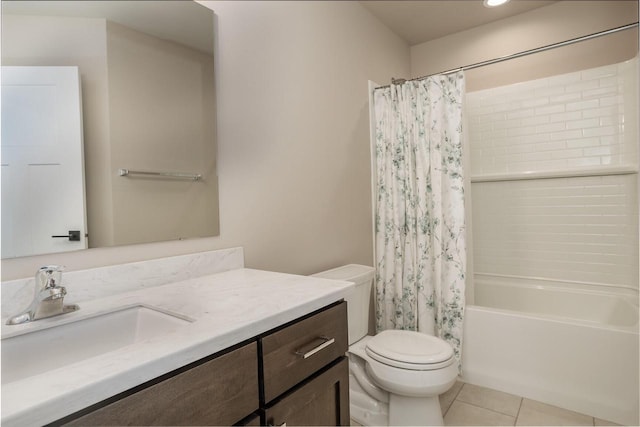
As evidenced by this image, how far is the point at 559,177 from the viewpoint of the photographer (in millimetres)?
2525

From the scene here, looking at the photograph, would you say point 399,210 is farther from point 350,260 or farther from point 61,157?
point 61,157

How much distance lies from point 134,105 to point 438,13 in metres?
2.40

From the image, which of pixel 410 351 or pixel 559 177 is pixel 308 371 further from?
pixel 559 177

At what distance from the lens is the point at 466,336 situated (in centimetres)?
210

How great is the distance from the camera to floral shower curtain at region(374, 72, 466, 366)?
6.73 feet

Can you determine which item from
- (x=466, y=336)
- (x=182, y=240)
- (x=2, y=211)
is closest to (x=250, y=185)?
(x=182, y=240)

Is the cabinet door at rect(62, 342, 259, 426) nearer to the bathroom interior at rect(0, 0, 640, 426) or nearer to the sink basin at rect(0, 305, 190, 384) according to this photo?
the bathroom interior at rect(0, 0, 640, 426)

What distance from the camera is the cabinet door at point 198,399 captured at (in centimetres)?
57

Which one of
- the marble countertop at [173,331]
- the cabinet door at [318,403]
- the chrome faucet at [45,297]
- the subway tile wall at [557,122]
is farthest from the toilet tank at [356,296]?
the subway tile wall at [557,122]

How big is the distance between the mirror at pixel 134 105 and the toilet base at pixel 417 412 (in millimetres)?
1205

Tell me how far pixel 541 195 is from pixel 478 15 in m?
1.48

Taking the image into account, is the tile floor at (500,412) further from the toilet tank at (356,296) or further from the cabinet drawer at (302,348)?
the cabinet drawer at (302,348)

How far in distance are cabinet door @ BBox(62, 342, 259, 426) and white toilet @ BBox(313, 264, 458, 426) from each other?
3.15 ft

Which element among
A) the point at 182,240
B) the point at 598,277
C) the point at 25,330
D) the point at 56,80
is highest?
the point at 56,80
